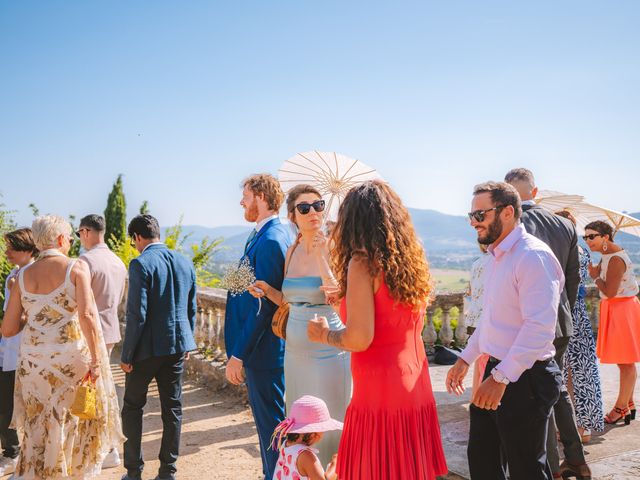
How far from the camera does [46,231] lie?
14.7ft

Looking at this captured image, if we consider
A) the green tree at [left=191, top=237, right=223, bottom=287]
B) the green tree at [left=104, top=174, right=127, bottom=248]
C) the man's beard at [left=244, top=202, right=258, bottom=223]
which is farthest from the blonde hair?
the green tree at [left=104, top=174, right=127, bottom=248]

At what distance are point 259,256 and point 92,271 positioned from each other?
7.86ft

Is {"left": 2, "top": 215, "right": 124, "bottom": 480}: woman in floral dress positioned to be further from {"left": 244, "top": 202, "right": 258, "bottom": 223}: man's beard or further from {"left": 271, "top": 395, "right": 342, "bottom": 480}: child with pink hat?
{"left": 271, "top": 395, "right": 342, "bottom": 480}: child with pink hat

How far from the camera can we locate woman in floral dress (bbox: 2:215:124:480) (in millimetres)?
→ 4500

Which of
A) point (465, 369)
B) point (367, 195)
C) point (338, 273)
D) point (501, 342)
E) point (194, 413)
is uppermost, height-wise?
point (367, 195)

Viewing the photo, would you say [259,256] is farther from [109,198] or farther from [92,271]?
[109,198]

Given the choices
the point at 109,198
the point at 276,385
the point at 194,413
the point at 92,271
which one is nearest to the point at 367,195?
the point at 276,385

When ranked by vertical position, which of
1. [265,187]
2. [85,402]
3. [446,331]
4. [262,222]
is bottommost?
[446,331]

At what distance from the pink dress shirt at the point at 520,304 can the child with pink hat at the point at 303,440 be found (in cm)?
98

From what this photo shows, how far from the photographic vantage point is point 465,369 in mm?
3420

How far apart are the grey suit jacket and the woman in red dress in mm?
1662

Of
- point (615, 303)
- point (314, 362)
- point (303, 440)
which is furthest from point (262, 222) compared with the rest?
point (615, 303)

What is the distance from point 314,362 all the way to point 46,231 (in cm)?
236

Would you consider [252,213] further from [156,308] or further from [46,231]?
[46,231]
